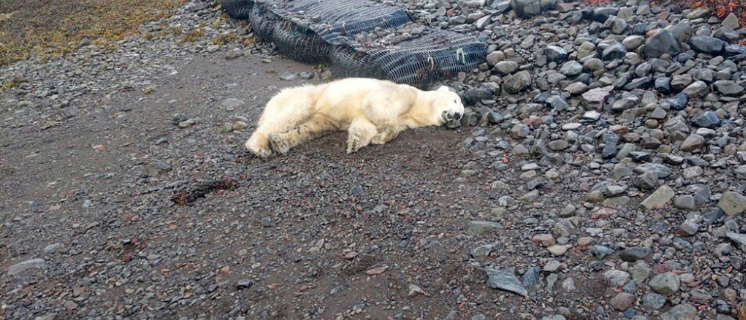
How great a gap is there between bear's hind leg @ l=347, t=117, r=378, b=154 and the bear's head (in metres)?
0.72

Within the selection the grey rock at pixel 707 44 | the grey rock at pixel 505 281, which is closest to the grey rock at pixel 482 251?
the grey rock at pixel 505 281

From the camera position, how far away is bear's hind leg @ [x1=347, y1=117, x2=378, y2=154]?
679cm

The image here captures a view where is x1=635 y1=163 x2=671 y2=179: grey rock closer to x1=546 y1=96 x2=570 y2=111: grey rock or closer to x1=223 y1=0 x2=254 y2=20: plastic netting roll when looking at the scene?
x1=546 y1=96 x2=570 y2=111: grey rock

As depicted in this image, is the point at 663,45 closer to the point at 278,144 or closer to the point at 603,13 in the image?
the point at 603,13

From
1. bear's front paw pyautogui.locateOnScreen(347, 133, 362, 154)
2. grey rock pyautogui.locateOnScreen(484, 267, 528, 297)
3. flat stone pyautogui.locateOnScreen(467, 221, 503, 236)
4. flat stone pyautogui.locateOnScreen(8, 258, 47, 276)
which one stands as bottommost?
flat stone pyautogui.locateOnScreen(8, 258, 47, 276)

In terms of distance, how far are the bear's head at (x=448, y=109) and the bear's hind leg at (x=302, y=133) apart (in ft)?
3.75

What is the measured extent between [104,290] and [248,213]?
1.35 meters

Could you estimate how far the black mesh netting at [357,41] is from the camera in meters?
8.27

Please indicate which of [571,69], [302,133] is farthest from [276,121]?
[571,69]

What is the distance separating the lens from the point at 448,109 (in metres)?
7.04

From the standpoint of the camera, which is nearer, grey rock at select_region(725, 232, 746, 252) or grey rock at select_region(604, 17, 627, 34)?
grey rock at select_region(725, 232, 746, 252)

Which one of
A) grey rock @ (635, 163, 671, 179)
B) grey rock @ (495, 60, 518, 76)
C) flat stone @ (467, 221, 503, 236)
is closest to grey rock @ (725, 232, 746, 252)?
grey rock @ (635, 163, 671, 179)

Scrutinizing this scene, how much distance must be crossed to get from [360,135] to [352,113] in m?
0.56

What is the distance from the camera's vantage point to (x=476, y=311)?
4.29 meters
